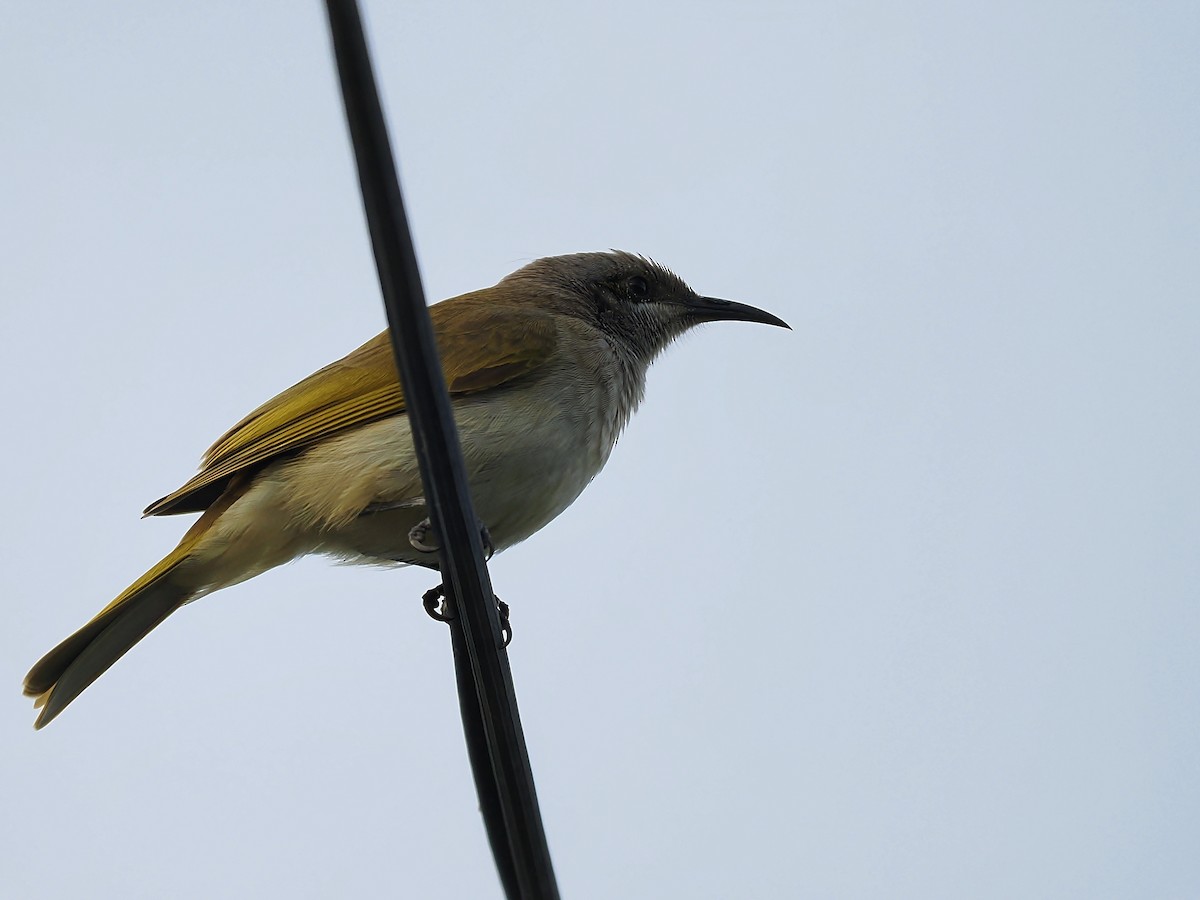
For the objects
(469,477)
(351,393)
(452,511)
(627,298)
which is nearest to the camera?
(452,511)

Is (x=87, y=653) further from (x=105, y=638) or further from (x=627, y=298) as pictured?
(x=627, y=298)

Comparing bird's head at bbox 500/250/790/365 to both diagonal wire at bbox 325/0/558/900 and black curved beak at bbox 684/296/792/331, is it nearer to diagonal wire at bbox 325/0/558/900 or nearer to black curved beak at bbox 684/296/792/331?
black curved beak at bbox 684/296/792/331

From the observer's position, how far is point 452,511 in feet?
8.50

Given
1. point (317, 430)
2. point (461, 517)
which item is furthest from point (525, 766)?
point (317, 430)

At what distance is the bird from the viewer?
4.76 m

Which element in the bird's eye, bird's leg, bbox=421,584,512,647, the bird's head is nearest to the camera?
bird's leg, bbox=421,584,512,647

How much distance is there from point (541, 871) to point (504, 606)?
1.94 metres

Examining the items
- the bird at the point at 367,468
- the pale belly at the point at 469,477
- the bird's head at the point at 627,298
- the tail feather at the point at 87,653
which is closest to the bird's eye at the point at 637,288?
the bird's head at the point at 627,298

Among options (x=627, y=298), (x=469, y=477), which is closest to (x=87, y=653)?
(x=469, y=477)

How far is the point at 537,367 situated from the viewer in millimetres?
5254

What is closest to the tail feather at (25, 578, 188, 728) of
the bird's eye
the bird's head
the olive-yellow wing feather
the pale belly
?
the olive-yellow wing feather

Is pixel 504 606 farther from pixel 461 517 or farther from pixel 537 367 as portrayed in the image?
pixel 461 517

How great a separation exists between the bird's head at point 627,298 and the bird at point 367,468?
67 centimetres

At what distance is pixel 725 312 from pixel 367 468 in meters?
2.83
